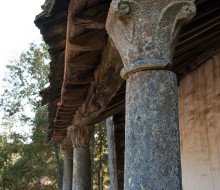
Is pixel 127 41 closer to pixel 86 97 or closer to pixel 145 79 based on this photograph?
pixel 145 79

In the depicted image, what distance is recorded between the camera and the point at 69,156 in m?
11.3

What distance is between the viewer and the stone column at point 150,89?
7.42ft

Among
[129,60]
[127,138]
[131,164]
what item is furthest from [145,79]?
[131,164]

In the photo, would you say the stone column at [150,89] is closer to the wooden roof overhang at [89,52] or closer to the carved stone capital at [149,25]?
the carved stone capital at [149,25]

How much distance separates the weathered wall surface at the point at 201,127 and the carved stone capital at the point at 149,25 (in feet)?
10.9

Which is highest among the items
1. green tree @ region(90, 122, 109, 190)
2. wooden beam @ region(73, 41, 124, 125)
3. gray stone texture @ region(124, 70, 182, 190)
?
green tree @ region(90, 122, 109, 190)

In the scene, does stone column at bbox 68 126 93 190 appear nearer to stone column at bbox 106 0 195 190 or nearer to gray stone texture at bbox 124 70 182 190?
stone column at bbox 106 0 195 190

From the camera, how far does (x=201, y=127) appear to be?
19.6 ft

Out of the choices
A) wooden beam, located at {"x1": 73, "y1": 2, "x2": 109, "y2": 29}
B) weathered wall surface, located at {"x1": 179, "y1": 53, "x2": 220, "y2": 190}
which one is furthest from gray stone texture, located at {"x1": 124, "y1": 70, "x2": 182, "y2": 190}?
Answer: weathered wall surface, located at {"x1": 179, "y1": 53, "x2": 220, "y2": 190}

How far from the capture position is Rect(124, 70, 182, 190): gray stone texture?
2236 mm

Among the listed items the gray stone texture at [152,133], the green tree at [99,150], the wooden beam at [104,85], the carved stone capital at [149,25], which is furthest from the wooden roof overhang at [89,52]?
the green tree at [99,150]

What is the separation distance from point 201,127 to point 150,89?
3811 mm

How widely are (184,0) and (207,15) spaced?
173 cm

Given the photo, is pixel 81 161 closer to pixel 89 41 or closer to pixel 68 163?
pixel 68 163
